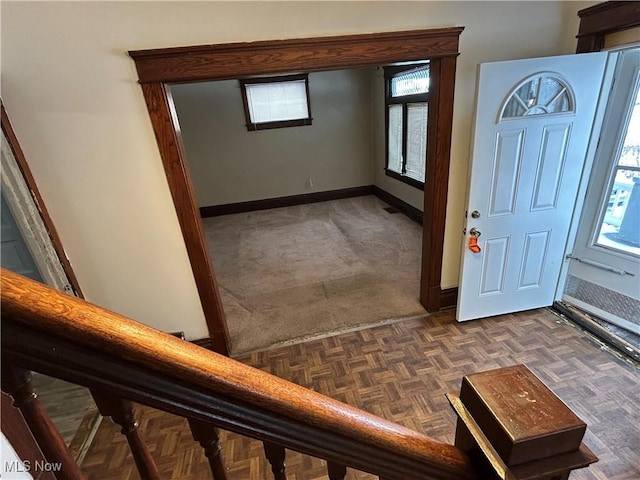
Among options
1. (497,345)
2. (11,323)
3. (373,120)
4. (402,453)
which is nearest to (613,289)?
(497,345)

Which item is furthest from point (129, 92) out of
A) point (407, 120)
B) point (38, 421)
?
point (407, 120)

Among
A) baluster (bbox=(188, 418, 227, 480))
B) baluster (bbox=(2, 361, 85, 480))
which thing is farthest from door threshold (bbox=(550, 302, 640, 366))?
baluster (bbox=(2, 361, 85, 480))

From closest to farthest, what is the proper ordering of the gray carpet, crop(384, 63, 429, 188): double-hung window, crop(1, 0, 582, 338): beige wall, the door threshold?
crop(1, 0, 582, 338): beige wall, the door threshold, the gray carpet, crop(384, 63, 429, 188): double-hung window

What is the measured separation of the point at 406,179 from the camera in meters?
4.86

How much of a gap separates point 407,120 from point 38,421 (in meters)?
4.80

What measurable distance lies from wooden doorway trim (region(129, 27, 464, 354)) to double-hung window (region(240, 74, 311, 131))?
3.54 m

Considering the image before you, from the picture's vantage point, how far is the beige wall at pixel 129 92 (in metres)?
1.66

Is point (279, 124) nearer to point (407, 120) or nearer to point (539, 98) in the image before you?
point (407, 120)

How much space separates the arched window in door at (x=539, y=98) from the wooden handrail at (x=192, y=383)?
6.94 ft

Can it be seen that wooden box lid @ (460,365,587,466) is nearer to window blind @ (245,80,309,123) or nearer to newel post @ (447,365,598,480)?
newel post @ (447,365,598,480)

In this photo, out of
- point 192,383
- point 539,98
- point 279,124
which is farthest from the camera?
point 279,124

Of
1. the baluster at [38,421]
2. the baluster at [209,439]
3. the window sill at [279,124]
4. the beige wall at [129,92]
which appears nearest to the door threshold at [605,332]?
the beige wall at [129,92]

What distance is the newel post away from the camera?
505 mm

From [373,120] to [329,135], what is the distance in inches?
31.2
